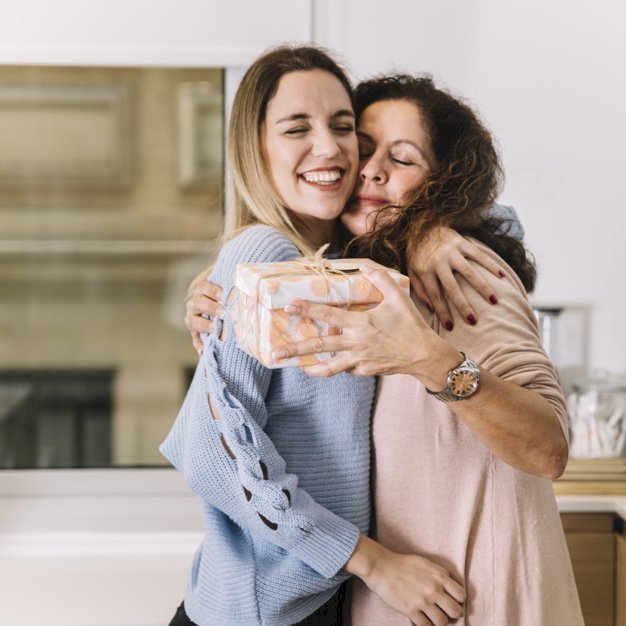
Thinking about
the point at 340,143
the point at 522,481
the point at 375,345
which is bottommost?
the point at 522,481

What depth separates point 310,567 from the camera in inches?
46.3

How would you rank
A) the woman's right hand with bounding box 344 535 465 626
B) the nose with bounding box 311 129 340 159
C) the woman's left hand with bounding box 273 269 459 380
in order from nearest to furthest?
the woman's left hand with bounding box 273 269 459 380
the woman's right hand with bounding box 344 535 465 626
the nose with bounding box 311 129 340 159

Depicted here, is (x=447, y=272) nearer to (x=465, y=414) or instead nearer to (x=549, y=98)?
(x=465, y=414)

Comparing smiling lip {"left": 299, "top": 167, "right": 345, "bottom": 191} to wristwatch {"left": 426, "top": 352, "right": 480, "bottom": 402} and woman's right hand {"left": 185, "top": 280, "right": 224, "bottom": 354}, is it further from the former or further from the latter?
wristwatch {"left": 426, "top": 352, "right": 480, "bottom": 402}

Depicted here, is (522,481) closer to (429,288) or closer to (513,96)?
(429,288)

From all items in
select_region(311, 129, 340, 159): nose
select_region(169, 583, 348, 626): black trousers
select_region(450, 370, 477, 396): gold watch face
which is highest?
select_region(311, 129, 340, 159): nose

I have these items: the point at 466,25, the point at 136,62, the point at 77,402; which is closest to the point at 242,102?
the point at 136,62

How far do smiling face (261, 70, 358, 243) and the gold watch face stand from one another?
1.38ft

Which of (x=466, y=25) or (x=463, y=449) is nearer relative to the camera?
(x=463, y=449)

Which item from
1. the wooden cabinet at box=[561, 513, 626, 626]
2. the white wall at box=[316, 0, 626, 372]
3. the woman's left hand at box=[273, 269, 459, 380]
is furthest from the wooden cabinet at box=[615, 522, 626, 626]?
the woman's left hand at box=[273, 269, 459, 380]

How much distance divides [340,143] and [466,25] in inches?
43.3

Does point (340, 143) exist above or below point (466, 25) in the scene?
below

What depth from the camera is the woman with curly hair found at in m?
1.03

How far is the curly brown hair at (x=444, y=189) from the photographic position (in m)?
1.19
